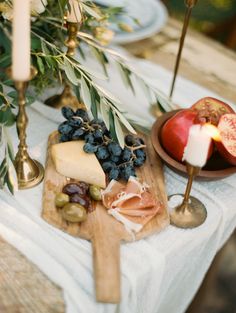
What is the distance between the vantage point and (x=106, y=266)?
23.8 inches

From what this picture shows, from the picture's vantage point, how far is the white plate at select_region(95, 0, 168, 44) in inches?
46.7

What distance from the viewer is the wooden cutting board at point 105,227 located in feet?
1.92

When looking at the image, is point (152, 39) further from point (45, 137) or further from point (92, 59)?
point (45, 137)

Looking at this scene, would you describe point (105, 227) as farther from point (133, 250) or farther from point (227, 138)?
point (227, 138)

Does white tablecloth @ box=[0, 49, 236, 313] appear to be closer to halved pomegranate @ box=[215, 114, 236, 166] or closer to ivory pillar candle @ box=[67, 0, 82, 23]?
halved pomegranate @ box=[215, 114, 236, 166]

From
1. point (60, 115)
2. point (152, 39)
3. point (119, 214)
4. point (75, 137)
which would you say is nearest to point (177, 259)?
point (119, 214)

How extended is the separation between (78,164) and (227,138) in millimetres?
265

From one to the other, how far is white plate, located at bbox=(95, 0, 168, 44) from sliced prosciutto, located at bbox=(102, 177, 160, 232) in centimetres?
57

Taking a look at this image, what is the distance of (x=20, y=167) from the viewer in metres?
0.74

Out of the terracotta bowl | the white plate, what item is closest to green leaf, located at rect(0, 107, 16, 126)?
the terracotta bowl

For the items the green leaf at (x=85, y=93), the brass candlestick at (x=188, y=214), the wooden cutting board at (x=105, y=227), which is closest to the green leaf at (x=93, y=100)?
the green leaf at (x=85, y=93)

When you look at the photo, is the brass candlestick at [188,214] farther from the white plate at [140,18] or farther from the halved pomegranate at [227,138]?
the white plate at [140,18]

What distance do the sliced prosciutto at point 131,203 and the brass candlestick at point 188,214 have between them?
42 mm

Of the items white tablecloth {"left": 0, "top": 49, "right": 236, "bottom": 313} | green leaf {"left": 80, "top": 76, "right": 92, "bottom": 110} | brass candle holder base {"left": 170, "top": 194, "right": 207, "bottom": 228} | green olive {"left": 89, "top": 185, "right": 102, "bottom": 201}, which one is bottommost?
white tablecloth {"left": 0, "top": 49, "right": 236, "bottom": 313}
